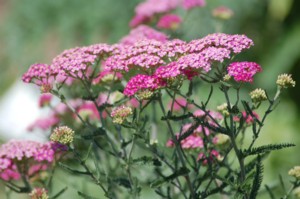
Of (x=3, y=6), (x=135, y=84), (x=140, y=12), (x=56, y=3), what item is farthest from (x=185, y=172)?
(x=3, y=6)

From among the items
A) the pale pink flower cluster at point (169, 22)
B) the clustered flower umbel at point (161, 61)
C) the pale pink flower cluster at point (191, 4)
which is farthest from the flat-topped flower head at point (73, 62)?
the pale pink flower cluster at point (191, 4)

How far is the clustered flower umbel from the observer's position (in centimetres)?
125

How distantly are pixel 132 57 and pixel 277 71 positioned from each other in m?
3.40

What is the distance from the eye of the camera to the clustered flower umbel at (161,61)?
1.25 metres

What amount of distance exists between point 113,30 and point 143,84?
4.42 metres

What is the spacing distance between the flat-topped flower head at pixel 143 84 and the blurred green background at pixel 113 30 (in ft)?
8.93

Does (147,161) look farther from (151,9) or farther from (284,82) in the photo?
(151,9)

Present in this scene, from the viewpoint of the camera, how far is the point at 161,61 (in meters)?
1.32

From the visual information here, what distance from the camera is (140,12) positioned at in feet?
7.14

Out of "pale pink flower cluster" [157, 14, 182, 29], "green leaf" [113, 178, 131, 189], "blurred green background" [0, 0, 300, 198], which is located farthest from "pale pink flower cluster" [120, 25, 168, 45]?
"blurred green background" [0, 0, 300, 198]

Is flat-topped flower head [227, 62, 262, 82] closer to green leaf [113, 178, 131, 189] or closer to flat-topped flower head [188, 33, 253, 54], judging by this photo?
flat-topped flower head [188, 33, 253, 54]

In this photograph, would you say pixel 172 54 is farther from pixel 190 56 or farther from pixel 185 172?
pixel 185 172

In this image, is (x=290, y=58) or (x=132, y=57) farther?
(x=290, y=58)

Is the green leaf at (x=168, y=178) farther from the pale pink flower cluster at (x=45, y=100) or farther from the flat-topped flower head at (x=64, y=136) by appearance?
the pale pink flower cluster at (x=45, y=100)
